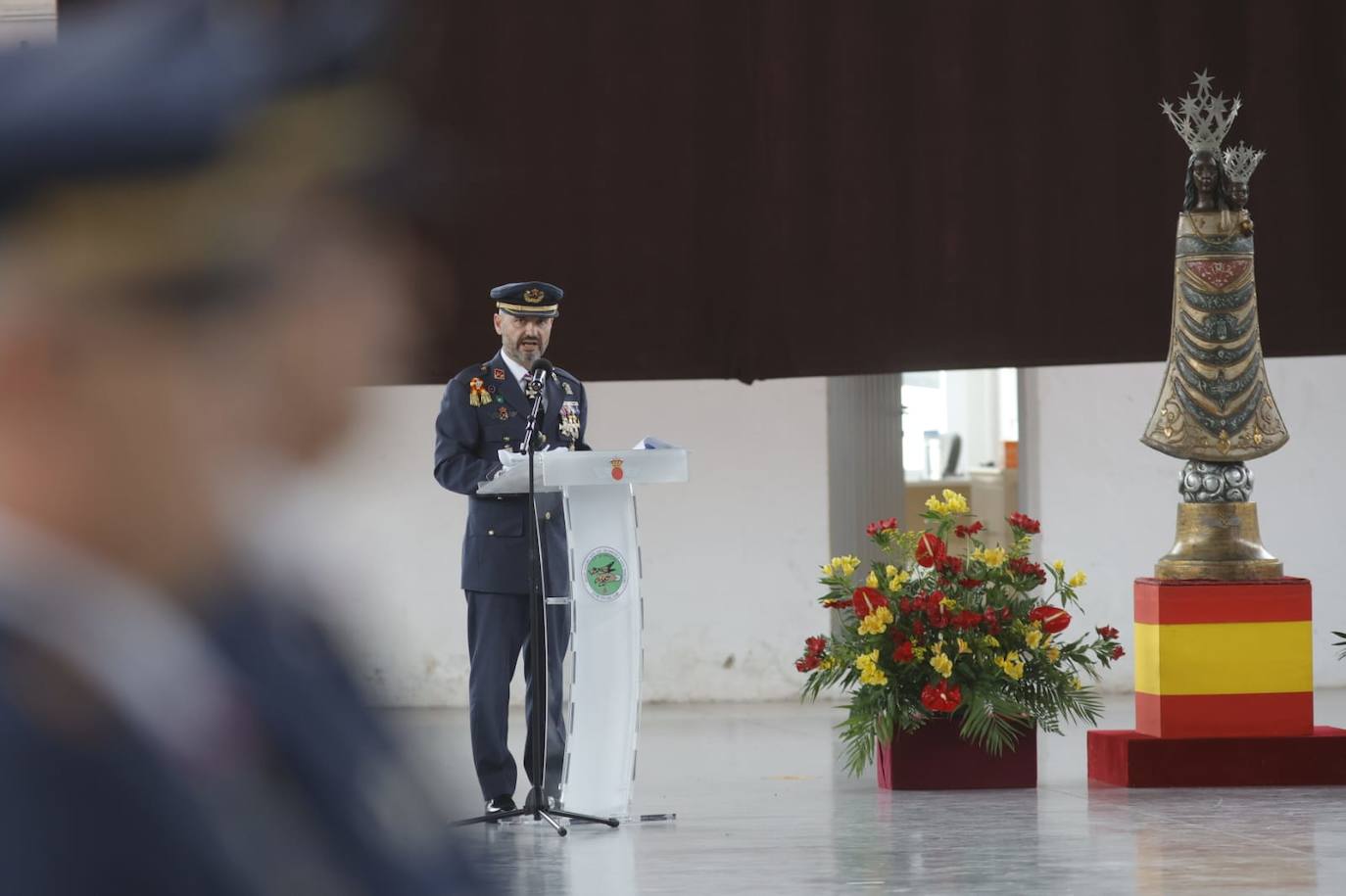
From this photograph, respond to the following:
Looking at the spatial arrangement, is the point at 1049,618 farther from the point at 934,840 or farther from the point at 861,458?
the point at 861,458

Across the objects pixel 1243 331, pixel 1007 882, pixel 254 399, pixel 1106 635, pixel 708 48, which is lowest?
pixel 1007 882

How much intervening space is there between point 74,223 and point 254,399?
0.19 ft

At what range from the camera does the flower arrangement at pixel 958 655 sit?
5.09 metres

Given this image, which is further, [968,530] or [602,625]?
[968,530]

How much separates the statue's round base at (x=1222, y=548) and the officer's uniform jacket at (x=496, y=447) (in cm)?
180

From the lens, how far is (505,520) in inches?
188

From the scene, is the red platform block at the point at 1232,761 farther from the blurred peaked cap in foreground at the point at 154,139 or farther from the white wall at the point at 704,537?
the blurred peaked cap in foreground at the point at 154,139

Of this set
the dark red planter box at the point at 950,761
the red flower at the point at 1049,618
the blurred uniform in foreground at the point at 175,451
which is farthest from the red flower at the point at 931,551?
the blurred uniform in foreground at the point at 175,451

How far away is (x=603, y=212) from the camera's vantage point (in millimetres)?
7160

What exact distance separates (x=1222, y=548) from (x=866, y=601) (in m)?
1.02

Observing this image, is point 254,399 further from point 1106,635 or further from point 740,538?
point 740,538

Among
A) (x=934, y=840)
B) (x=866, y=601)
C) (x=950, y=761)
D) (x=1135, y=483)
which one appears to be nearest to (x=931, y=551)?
(x=866, y=601)

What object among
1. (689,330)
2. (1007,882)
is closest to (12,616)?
(1007,882)

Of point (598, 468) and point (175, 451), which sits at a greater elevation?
point (598, 468)
